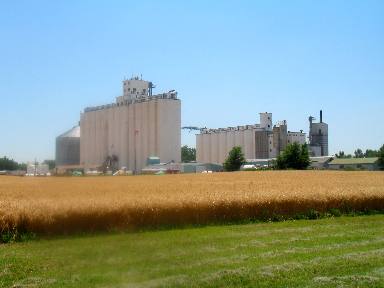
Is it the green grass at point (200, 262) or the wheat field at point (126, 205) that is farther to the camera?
the wheat field at point (126, 205)

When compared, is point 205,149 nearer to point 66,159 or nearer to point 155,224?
point 155,224

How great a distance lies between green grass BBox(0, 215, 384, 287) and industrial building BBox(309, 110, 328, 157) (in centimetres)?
15493

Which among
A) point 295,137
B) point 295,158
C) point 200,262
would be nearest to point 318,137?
point 295,137

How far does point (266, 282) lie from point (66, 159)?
570 centimetres

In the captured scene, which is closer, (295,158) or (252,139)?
(295,158)

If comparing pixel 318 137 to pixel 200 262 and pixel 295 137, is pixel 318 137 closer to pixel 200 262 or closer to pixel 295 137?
pixel 295 137

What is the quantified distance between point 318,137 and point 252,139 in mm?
24629

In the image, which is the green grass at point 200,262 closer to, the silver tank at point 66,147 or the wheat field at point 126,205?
the wheat field at point 126,205

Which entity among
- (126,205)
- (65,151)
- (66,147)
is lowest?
(126,205)

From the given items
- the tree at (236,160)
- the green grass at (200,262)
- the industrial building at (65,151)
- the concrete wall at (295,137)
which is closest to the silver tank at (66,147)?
the industrial building at (65,151)

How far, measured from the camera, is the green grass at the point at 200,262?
37.2 feet

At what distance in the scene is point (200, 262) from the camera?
14.0 meters

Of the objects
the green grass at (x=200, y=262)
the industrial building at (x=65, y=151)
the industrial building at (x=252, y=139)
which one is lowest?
the green grass at (x=200, y=262)

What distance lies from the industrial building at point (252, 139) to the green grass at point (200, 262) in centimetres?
13841
